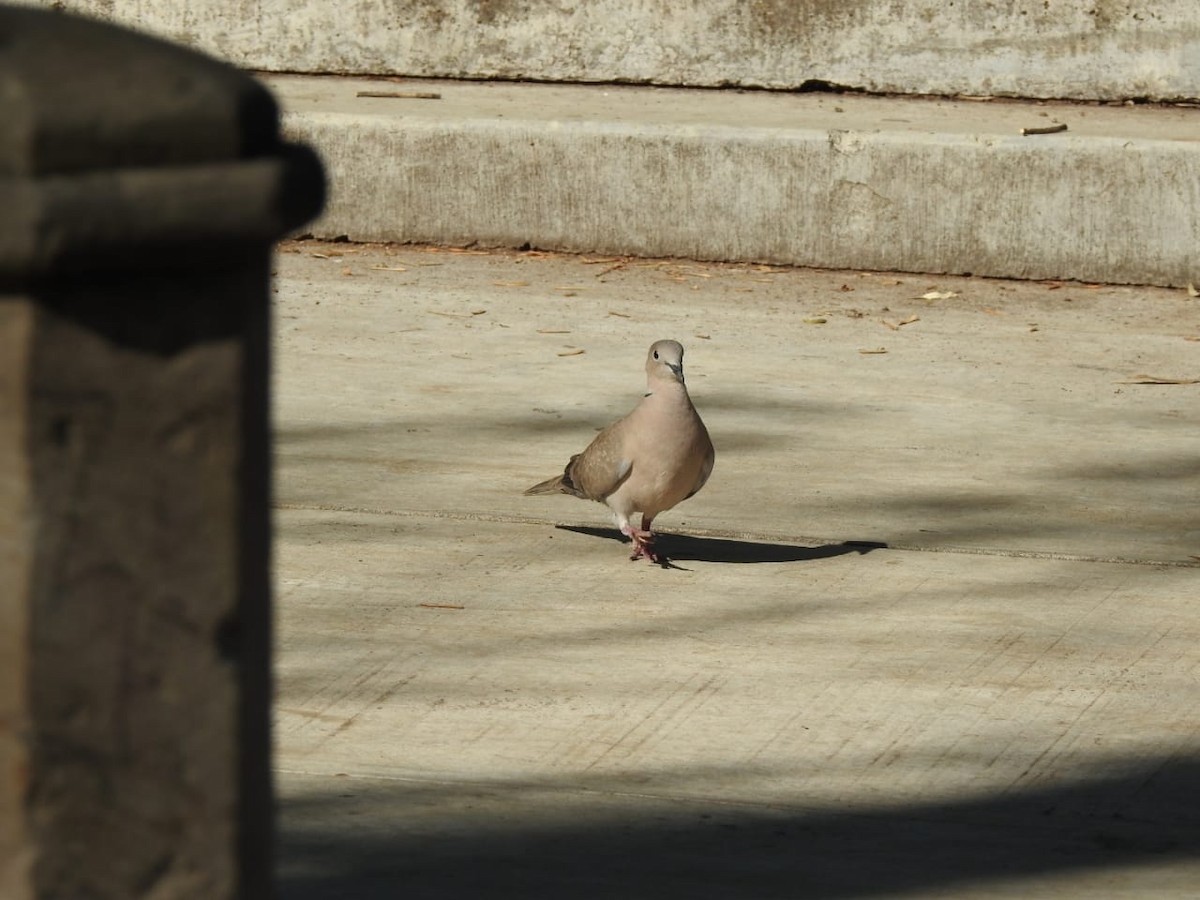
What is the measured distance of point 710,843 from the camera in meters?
3.82

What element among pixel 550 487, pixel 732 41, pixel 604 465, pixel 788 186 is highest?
pixel 732 41

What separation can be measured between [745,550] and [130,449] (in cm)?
401

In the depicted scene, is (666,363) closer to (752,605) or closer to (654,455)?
(654,455)

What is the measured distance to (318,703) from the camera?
4.61m

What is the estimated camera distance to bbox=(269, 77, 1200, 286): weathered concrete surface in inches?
367

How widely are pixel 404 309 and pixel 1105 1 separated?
3.96 m

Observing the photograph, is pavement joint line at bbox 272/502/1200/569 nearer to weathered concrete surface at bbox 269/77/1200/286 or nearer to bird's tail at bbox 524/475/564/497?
bird's tail at bbox 524/475/564/497

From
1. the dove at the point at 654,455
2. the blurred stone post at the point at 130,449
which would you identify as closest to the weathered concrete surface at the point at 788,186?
the dove at the point at 654,455

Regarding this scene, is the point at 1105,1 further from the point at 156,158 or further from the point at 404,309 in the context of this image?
the point at 156,158

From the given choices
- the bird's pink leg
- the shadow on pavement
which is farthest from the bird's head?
the shadow on pavement

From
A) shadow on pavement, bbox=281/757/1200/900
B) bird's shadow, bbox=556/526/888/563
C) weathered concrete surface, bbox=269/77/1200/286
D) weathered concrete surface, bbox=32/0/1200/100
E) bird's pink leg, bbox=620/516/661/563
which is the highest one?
weathered concrete surface, bbox=32/0/1200/100

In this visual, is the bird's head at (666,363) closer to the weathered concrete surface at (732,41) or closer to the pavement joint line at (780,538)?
the pavement joint line at (780,538)

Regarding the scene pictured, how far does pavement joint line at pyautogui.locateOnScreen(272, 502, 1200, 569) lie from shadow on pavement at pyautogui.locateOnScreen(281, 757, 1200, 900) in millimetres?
1610

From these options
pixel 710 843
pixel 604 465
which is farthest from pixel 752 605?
pixel 710 843
